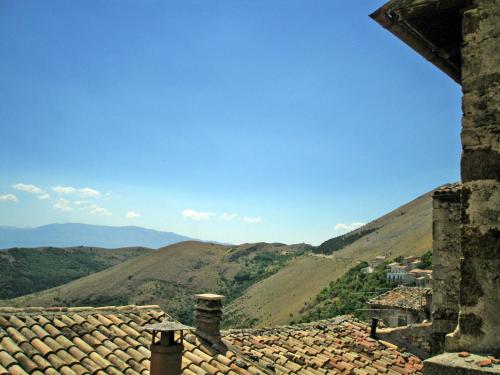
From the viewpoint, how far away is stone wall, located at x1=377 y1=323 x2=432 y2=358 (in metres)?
12.7

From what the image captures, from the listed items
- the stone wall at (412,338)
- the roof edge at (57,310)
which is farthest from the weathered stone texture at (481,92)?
the stone wall at (412,338)

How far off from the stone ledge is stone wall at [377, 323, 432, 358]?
10657 millimetres

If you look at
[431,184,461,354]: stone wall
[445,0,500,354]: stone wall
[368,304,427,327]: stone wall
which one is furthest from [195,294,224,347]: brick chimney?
[368,304,427,327]: stone wall

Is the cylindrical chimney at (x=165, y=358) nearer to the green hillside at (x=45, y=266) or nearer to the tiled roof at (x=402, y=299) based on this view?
the tiled roof at (x=402, y=299)

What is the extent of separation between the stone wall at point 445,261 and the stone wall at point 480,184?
4917 millimetres

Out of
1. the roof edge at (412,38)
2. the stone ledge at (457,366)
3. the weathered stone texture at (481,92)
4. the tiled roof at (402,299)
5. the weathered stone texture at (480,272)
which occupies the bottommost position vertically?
the tiled roof at (402,299)

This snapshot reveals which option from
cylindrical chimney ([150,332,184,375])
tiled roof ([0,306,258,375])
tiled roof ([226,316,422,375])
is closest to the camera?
cylindrical chimney ([150,332,184,375])

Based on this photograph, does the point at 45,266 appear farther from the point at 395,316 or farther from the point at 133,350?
the point at 133,350

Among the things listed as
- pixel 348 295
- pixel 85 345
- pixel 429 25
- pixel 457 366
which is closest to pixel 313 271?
pixel 348 295

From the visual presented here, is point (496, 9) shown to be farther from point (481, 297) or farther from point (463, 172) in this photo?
point (481, 297)

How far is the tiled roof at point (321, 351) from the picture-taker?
10.6 metres

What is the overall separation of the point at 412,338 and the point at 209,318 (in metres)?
6.90

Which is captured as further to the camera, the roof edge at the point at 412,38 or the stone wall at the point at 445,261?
the stone wall at the point at 445,261

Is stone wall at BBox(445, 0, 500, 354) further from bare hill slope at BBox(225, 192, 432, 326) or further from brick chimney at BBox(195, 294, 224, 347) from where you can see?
bare hill slope at BBox(225, 192, 432, 326)
